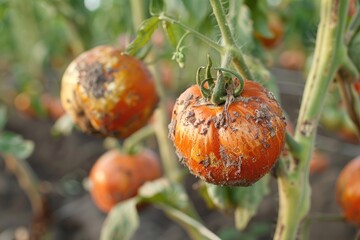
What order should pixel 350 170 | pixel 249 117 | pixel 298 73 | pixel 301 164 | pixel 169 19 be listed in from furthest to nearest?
pixel 298 73 → pixel 350 170 → pixel 301 164 → pixel 169 19 → pixel 249 117

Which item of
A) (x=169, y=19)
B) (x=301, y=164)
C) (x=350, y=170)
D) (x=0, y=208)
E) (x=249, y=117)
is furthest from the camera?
(x=0, y=208)

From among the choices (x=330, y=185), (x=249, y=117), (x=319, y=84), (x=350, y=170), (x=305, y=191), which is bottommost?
(x=330, y=185)

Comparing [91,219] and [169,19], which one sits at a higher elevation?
[169,19]

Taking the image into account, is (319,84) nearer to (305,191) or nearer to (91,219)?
(305,191)

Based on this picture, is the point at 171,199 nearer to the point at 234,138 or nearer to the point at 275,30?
the point at 234,138

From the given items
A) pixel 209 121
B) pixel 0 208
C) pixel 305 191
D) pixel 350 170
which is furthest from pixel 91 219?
pixel 209 121

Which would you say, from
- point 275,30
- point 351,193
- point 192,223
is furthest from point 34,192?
point 351,193

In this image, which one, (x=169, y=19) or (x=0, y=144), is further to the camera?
(x=0, y=144)
